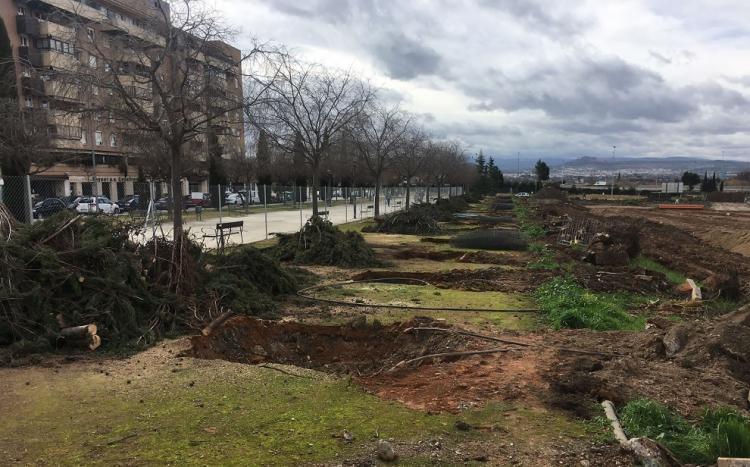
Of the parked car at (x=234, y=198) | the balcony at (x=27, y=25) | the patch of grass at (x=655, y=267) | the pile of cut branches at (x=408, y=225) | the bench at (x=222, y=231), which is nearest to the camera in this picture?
the bench at (x=222, y=231)

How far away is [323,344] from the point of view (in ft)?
28.0

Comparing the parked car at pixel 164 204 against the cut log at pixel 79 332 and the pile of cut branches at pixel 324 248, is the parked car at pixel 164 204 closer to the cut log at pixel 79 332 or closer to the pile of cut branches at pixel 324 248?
the pile of cut branches at pixel 324 248

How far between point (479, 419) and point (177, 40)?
10268 mm

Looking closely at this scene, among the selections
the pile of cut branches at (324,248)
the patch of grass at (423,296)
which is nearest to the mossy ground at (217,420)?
the patch of grass at (423,296)

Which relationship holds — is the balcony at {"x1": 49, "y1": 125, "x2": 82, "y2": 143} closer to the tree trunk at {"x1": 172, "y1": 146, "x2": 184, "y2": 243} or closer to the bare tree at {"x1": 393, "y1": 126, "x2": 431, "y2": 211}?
the tree trunk at {"x1": 172, "y1": 146, "x2": 184, "y2": 243}

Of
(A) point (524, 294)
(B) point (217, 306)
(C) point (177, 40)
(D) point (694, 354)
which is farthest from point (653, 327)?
(C) point (177, 40)

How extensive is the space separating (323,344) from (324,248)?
8801 millimetres

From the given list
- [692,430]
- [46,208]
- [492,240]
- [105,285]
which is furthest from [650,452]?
[46,208]

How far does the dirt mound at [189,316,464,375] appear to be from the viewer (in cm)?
767

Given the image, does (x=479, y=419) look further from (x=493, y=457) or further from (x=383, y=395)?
(x=383, y=395)

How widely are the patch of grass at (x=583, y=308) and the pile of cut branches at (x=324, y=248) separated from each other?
5926mm

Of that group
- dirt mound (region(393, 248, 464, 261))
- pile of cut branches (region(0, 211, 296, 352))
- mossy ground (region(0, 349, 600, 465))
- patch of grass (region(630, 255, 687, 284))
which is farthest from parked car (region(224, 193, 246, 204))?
mossy ground (region(0, 349, 600, 465))

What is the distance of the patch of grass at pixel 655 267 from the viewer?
1585cm

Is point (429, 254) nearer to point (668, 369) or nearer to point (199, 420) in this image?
point (668, 369)
